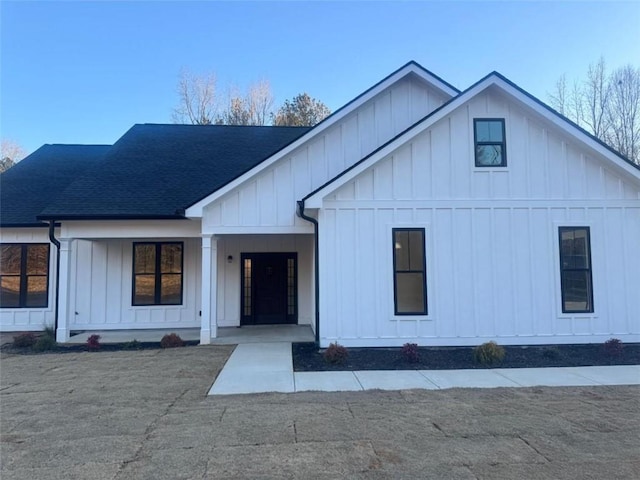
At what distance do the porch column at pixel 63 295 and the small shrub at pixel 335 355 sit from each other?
696cm

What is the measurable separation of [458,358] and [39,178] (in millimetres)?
13891

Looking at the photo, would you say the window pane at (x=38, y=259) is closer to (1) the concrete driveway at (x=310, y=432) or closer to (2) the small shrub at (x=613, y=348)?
(1) the concrete driveway at (x=310, y=432)

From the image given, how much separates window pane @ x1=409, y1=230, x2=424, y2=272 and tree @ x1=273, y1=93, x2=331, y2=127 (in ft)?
73.7

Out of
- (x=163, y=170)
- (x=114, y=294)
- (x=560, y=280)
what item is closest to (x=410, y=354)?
(x=560, y=280)

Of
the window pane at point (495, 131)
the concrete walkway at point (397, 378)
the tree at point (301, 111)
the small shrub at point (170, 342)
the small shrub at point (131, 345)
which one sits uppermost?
the tree at point (301, 111)

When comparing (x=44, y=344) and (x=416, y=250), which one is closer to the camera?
(x=416, y=250)

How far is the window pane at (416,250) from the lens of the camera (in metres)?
8.65

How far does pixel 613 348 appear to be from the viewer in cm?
785

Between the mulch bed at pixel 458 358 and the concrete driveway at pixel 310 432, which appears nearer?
the concrete driveway at pixel 310 432

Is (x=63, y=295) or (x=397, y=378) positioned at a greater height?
(x=63, y=295)

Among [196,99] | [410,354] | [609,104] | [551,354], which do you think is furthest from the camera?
[196,99]

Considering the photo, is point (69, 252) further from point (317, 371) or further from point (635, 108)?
point (635, 108)

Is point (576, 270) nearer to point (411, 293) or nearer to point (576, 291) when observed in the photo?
point (576, 291)

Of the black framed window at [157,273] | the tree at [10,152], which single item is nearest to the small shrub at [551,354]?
the black framed window at [157,273]
